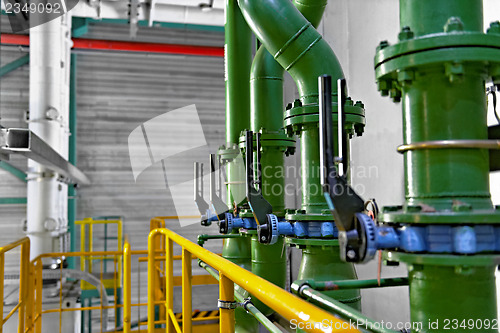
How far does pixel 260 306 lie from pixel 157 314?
339 cm

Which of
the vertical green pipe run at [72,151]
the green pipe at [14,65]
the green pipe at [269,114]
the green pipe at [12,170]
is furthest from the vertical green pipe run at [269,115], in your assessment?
the green pipe at [14,65]

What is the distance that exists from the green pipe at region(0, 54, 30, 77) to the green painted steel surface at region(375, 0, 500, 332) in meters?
8.61

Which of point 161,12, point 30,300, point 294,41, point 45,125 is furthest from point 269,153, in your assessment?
point 161,12

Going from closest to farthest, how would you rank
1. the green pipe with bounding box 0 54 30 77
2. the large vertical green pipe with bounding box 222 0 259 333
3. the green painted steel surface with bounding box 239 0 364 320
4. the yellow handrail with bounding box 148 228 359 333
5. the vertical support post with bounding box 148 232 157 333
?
the yellow handrail with bounding box 148 228 359 333 < the green painted steel surface with bounding box 239 0 364 320 < the vertical support post with bounding box 148 232 157 333 < the large vertical green pipe with bounding box 222 0 259 333 < the green pipe with bounding box 0 54 30 77

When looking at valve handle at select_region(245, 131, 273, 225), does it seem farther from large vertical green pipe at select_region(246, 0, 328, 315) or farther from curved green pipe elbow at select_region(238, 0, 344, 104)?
large vertical green pipe at select_region(246, 0, 328, 315)

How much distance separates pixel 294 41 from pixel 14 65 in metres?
7.72

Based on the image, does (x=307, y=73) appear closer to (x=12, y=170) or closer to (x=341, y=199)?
(x=341, y=199)

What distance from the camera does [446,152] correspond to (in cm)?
117

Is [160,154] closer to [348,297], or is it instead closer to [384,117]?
[384,117]

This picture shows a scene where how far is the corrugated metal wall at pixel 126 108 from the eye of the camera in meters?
8.25

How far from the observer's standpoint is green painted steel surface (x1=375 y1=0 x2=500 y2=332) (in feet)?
3.67

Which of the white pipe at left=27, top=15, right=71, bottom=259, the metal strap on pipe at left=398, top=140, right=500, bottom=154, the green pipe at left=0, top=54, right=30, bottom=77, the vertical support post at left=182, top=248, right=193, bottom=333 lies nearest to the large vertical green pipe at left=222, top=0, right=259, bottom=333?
the vertical support post at left=182, top=248, right=193, bottom=333

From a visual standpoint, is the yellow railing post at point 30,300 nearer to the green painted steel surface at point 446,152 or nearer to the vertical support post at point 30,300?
the vertical support post at point 30,300

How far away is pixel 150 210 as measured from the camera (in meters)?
8.72
